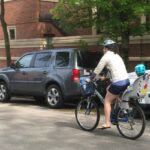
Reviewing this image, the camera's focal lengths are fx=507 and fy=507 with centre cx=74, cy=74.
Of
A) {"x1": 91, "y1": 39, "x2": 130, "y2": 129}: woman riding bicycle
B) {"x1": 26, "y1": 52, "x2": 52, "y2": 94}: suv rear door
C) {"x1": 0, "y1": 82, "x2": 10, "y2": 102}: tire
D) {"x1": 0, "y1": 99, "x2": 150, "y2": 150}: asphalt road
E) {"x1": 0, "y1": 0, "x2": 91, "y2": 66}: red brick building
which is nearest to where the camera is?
{"x1": 0, "y1": 99, "x2": 150, "y2": 150}: asphalt road

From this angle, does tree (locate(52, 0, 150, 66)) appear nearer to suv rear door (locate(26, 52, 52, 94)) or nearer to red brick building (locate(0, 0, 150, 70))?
suv rear door (locate(26, 52, 52, 94))

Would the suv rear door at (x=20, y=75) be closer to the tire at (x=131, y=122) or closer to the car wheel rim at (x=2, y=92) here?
the car wheel rim at (x=2, y=92)

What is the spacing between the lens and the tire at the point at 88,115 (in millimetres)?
10016

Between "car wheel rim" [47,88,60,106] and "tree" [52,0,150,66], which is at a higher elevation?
"tree" [52,0,150,66]

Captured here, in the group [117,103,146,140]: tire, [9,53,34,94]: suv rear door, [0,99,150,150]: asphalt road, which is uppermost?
[9,53,34,94]: suv rear door

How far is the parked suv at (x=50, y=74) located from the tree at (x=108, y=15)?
100cm

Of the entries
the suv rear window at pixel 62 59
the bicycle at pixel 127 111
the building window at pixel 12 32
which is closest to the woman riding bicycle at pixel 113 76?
the bicycle at pixel 127 111

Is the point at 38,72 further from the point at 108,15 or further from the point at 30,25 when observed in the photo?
the point at 30,25

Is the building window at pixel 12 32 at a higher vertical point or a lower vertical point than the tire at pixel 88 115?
higher

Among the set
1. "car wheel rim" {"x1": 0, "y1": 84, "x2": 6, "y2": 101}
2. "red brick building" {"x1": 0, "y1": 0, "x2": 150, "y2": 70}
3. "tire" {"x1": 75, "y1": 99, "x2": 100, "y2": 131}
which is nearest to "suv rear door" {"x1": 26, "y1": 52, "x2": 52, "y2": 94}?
"car wheel rim" {"x1": 0, "y1": 84, "x2": 6, "y2": 101}

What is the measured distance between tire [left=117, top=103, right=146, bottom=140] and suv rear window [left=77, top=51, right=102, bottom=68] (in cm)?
443

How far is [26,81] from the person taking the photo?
1526 centimetres

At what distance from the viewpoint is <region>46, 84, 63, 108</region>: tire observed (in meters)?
14.1

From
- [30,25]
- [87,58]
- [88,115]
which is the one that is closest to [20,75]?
[87,58]
